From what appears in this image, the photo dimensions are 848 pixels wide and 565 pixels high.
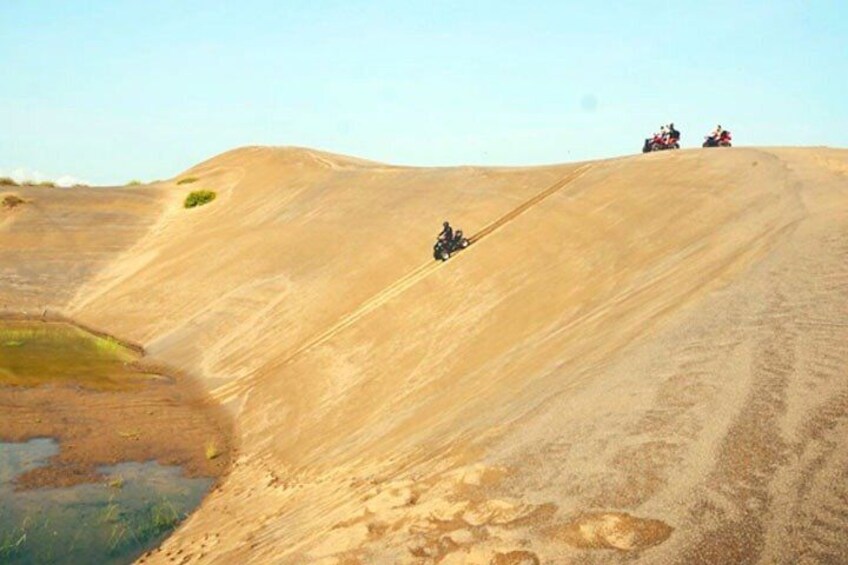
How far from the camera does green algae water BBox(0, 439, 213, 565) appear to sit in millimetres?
12031

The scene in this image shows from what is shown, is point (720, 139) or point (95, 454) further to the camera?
point (720, 139)

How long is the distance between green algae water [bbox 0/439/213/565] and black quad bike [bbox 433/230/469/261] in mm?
13159

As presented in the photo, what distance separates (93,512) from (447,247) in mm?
15880

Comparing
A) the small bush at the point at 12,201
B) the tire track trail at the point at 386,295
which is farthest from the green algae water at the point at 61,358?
the small bush at the point at 12,201

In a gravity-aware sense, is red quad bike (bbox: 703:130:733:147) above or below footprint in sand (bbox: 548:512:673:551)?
above

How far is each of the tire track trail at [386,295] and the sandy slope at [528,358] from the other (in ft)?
0.53

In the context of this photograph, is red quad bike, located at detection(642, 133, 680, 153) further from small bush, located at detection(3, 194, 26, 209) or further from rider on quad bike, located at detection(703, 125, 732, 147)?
small bush, located at detection(3, 194, 26, 209)

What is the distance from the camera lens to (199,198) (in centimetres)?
4978

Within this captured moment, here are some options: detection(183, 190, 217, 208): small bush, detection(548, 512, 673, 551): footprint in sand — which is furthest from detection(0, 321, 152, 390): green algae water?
detection(548, 512, 673, 551): footprint in sand

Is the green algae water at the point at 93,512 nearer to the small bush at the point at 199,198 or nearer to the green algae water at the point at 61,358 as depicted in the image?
the green algae water at the point at 61,358

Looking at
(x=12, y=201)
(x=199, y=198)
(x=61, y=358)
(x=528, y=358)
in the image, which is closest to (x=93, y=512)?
(x=528, y=358)

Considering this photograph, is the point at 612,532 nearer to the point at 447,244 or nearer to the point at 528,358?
the point at 528,358

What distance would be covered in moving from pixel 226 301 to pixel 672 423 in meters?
25.2

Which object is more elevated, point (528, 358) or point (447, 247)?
point (447, 247)
